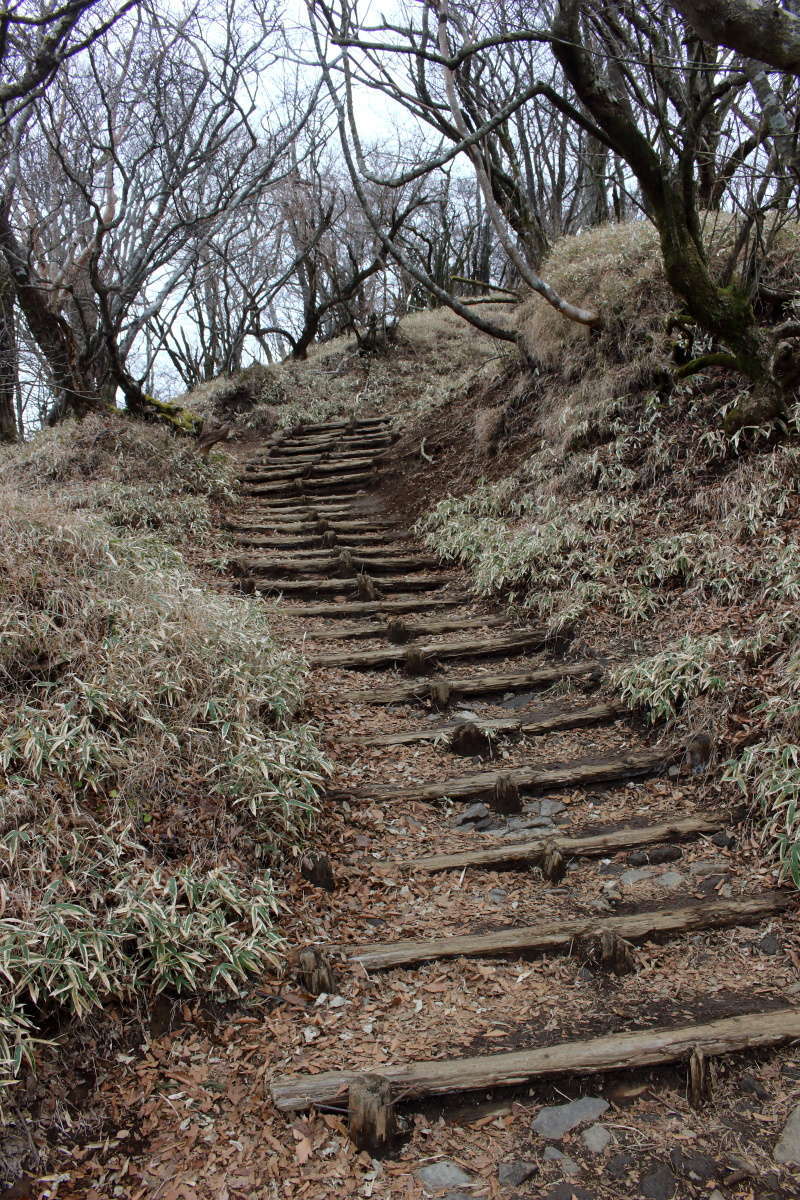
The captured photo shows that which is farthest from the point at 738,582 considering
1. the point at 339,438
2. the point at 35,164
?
the point at 35,164

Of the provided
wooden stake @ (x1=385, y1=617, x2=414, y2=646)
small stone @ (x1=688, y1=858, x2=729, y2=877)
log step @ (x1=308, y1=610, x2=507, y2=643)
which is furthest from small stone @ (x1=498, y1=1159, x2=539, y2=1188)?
log step @ (x1=308, y1=610, x2=507, y2=643)

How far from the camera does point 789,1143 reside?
2.27 metres

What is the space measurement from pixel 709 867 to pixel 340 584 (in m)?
4.28

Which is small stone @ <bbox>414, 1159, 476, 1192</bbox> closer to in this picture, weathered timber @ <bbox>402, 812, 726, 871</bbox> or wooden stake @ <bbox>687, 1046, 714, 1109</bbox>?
wooden stake @ <bbox>687, 1046, 714, 1109</bbox>

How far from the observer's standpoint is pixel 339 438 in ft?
39.0

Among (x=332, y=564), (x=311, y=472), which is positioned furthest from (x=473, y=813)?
(x=311, y=472)

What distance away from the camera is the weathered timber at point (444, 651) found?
5.58 metres

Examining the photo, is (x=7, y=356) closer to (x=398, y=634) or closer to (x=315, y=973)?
(x=398, y=634)

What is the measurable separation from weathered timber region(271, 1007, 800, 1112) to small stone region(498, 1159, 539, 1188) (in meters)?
0.24

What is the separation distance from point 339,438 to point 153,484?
4.08 metres

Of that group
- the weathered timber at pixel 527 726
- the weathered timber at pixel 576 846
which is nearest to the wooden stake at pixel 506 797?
the weathered timber at pixel 576 846

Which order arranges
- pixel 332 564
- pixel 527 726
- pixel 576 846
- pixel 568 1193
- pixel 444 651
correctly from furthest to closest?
pixel 332 564 → pixel 444 651 → pixel 527 726 → pixel 576 846 → pixel 568 1193

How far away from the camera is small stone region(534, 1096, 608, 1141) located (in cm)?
239

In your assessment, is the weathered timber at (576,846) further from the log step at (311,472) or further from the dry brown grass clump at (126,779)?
the log step at (311,472)
